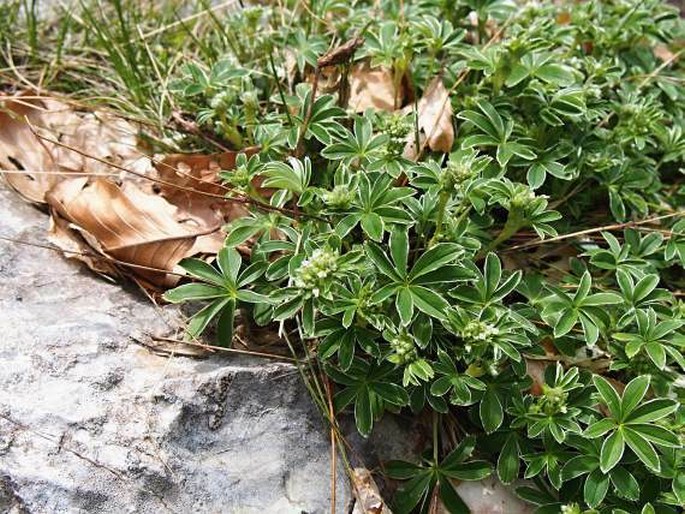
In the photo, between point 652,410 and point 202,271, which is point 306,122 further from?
point 652,410

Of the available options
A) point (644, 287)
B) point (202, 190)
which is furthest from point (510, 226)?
point (202, 190)

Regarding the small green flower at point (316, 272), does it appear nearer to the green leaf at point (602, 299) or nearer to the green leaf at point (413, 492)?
the green leaf at point (413, 492)

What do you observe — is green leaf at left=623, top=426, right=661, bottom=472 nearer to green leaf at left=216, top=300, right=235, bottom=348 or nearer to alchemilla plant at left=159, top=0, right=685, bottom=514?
alchemilla plant at left=159, top=0, right=685, bottom=514

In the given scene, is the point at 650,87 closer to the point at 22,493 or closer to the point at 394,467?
the point at 394,467

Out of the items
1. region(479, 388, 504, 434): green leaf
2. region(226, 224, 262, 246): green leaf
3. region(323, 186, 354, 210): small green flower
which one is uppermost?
region(323, 186, 354, 210): small green flower

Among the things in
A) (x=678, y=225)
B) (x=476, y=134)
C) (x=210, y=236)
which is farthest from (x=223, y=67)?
(x=678, y=225)

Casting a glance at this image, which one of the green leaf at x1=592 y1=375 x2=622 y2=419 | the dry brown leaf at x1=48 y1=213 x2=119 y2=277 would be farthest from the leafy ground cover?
the dry brown leaf at x1=48 y1=213 x2=119 y2=277

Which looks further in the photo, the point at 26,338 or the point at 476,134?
the point at 476,134
